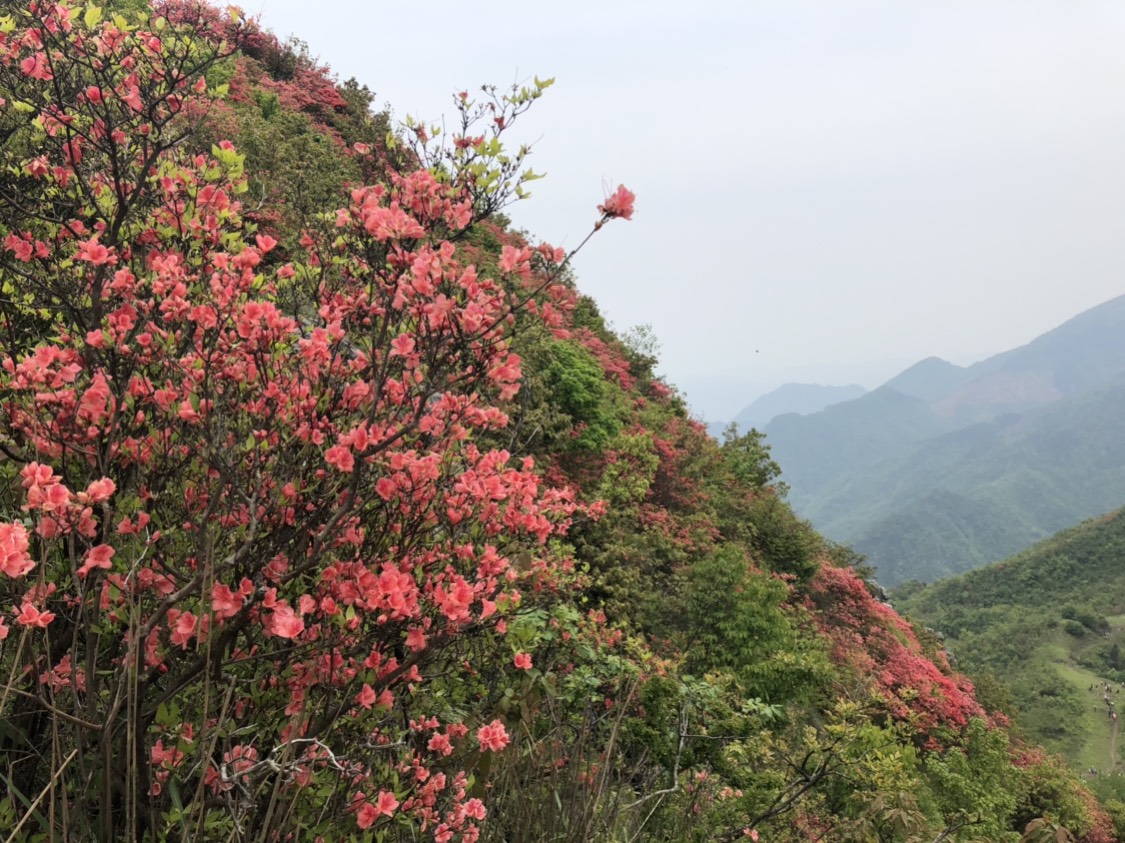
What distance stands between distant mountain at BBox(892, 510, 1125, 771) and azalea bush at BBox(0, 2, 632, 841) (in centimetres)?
3082

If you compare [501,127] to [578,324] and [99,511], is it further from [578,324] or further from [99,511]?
[578,324]

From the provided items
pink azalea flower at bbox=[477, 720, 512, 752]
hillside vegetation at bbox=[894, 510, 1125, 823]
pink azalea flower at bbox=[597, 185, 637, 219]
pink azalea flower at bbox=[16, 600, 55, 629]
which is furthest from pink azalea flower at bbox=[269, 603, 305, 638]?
hillside vegetation at bbox=[894, 510, 1125, 823]

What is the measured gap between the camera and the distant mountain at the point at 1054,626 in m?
41.7

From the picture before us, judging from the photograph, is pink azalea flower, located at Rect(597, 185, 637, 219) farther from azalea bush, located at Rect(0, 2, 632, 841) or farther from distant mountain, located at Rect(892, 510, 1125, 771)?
distant mountain, located at Rect(892, 510, 1125, 771)

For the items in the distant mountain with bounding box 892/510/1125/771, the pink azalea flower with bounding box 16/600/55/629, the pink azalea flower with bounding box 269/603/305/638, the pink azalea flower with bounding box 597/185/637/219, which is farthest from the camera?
the distant mountain with bounding box 892/510/1125/771

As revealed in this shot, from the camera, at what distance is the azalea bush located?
1.91m

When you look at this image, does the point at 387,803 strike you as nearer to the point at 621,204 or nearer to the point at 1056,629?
the point at 621,204

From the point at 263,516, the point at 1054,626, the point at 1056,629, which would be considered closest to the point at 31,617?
the point at 263,516

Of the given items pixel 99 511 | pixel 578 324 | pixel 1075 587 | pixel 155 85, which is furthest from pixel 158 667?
pixel 1075 587

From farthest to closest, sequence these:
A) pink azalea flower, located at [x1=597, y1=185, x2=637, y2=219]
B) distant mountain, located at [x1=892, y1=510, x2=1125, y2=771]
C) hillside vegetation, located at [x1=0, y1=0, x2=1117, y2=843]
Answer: distant mountain, located at [x1=892, y1=510, x2=1125, y2=771] < pink azalea flower, located at [x1=597, y1=185, x2=637, y2=219] < hillside vegetation, located at [x1=0, y1=0, x2=1117, y2=843]

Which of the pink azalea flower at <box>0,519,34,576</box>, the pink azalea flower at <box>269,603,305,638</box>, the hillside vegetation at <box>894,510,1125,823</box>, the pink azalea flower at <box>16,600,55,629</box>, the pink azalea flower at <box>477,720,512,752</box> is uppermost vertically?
the pink azalea flower at <box>0,519,34,576</box>

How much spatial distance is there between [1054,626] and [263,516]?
71.9 metres

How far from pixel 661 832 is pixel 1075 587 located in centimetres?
8051

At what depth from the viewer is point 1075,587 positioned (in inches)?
2527
